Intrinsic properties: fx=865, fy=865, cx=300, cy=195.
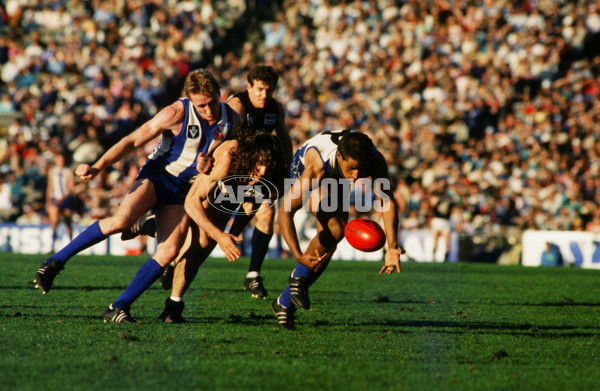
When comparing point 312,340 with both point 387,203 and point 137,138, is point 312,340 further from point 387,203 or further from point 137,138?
point 137,138

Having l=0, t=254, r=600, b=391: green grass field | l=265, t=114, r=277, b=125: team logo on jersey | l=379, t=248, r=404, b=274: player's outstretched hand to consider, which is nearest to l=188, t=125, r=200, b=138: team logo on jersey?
l=0, t=254, r=600, b=391: green grass field

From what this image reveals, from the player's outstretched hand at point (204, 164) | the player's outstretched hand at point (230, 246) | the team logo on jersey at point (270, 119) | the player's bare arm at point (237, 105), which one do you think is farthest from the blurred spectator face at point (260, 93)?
the player's outstretched hand at point (230, 246)

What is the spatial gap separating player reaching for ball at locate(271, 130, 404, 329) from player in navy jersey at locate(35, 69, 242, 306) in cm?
86

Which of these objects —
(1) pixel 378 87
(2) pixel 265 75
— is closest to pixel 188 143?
(2) pixel 265 75

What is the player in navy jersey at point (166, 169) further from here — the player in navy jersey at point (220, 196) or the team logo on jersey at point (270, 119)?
the team logo on jersey at point (270, 119)

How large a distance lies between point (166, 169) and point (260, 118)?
1.82 metres

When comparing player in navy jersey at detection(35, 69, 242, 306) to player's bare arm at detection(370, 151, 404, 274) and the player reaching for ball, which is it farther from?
player's bare arm at detection(370, 151, 404, 274)

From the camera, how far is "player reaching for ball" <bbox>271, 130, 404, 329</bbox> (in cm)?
643

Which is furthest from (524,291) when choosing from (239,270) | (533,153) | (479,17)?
(479,17)

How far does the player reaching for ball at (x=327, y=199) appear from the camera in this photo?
253 inches

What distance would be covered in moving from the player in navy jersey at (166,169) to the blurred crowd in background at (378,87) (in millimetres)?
10795

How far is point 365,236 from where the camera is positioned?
22.4 feet

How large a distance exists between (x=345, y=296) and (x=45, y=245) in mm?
9526

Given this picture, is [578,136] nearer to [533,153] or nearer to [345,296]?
[533,153]
